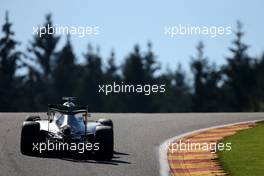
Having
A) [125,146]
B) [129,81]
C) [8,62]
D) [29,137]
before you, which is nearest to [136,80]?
[129,81]

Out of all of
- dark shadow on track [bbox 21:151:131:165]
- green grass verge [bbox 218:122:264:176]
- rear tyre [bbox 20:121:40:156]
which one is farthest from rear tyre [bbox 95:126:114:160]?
green grass verge [bbox 218:122:264:176]

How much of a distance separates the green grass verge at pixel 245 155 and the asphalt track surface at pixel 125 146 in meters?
1.33

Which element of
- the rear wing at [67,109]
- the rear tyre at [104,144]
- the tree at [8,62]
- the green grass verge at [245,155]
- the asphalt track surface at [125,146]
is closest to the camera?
the asphalt track surface at [125,146]

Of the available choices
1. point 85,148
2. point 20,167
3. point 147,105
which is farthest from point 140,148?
point 147,105

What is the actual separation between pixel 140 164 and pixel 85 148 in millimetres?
1439

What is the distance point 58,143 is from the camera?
1357 cm

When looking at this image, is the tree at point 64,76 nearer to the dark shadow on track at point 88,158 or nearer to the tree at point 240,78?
the tree at point 240,78

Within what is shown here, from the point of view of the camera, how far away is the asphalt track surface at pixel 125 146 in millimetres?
Result: 11633

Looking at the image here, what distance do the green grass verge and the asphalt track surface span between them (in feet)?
4.38

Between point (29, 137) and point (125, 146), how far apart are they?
247 centimetres

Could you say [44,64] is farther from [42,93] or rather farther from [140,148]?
[140,148]

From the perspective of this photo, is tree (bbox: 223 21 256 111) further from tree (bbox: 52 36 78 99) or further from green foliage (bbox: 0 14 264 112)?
tree (bbox: 52 36 78 99)

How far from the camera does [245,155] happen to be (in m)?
13.5

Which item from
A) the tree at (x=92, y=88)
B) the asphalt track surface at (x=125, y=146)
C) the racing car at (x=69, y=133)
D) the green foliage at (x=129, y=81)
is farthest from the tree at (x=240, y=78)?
the racing car at (x=69, y=133)
